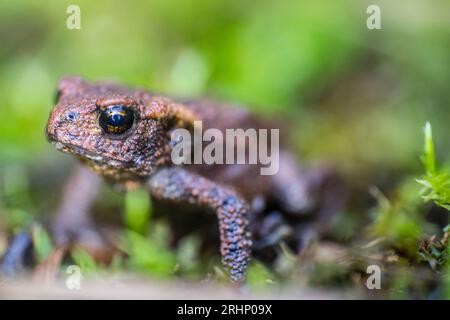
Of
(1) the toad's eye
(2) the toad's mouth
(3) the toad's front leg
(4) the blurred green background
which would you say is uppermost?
(4) the blurred green background

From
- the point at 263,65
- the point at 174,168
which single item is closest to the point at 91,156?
the point at 174,168

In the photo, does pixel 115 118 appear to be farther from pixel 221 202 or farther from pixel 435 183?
pixel 435 183

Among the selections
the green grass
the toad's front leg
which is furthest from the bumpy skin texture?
the green grass

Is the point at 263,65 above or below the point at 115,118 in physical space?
above

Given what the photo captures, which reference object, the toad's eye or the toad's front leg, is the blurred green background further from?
the toad's eye

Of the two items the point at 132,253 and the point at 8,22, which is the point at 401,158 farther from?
the point at 8,22

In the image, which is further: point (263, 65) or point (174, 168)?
point (263, 65)
